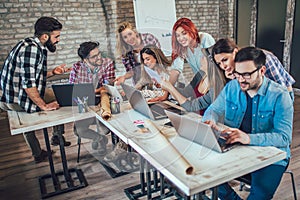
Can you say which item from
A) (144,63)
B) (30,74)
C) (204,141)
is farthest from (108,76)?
(204,141)

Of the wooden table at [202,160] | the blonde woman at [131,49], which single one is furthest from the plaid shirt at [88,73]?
the wooden table at [202,160]

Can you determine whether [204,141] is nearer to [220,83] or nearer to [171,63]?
[220,83]

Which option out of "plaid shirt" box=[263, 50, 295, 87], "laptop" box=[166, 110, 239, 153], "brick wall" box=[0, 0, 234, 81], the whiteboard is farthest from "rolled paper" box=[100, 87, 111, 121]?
the whiteboard

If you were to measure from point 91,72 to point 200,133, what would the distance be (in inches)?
62.9

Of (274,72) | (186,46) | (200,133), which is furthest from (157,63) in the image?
(200,133)

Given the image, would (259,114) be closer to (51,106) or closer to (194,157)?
(194,157)

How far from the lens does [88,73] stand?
107 inches

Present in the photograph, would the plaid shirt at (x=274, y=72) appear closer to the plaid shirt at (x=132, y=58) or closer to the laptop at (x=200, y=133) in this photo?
the laptop at (x=200, y=133)

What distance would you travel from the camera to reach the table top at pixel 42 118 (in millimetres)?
1944

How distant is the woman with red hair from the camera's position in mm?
2525

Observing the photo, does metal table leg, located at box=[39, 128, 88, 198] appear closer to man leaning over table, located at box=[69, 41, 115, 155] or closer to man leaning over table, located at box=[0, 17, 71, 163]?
man leaning over table, located at box=[0, 17, 71, 163]

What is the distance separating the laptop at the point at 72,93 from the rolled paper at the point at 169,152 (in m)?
0.81

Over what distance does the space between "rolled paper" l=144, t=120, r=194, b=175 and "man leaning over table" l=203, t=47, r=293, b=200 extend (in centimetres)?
30

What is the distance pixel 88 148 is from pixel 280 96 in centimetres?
216
